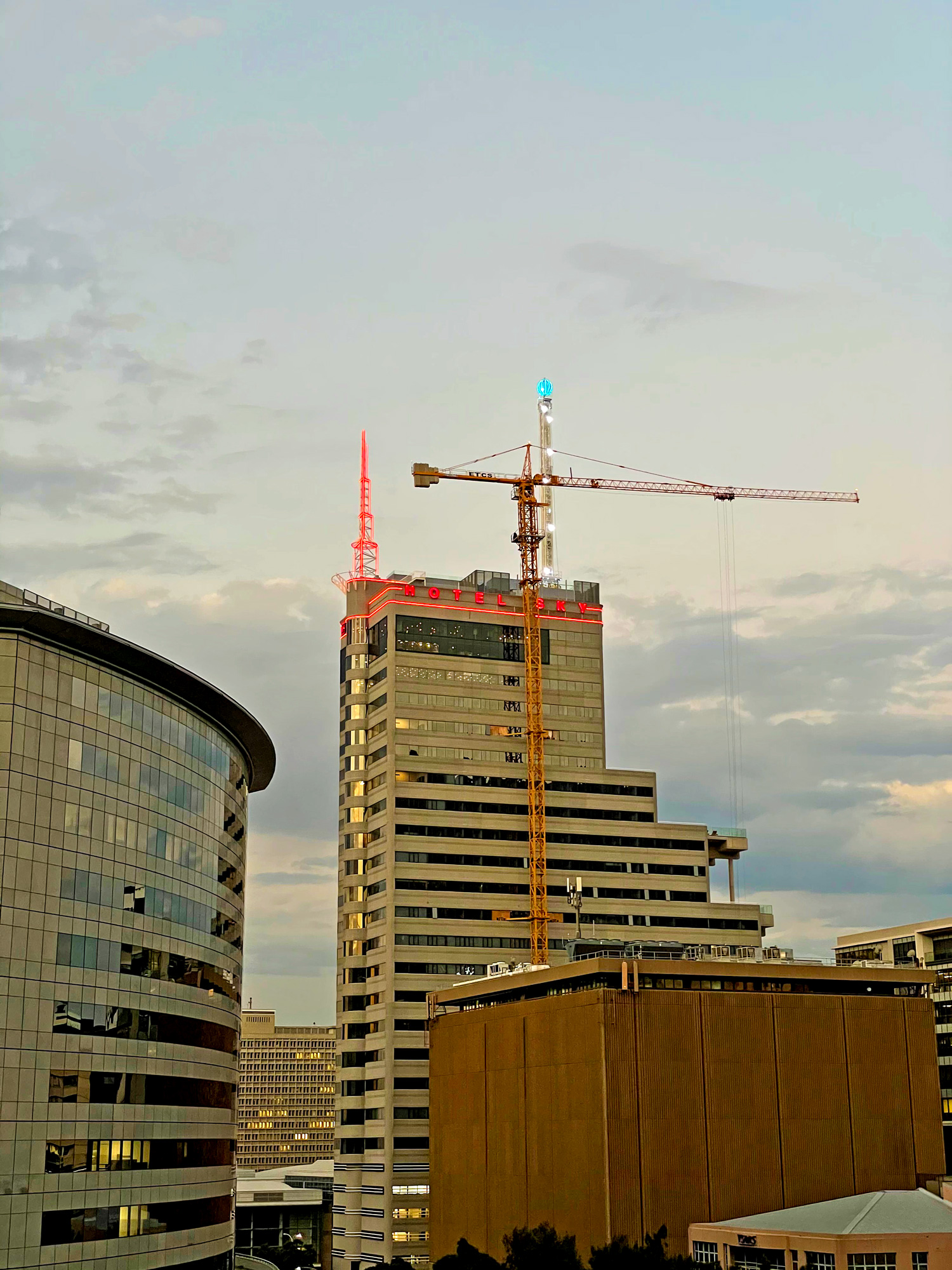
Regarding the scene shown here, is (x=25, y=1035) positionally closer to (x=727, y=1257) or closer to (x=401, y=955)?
A: (x=727, y=1257)

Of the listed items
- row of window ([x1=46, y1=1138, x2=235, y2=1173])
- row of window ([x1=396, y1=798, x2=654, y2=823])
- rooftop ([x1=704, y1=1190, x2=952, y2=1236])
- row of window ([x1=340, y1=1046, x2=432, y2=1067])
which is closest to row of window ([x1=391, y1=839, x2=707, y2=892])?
row of window ([x1=396, y1=798, x2=654, y2=823])

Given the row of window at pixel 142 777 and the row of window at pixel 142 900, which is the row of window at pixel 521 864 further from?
the row of window at pixel 142 777

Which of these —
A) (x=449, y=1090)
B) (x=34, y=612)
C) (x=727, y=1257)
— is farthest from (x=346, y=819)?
(x=34, y=612)

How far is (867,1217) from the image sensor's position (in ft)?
330

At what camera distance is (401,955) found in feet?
590

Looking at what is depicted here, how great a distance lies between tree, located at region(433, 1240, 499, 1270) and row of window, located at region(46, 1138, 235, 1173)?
1847 centimetres

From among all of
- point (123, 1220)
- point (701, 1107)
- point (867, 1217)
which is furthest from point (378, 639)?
point (123, 1220)

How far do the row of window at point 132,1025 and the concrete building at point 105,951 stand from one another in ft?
0.45

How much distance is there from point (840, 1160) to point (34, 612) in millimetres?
72021

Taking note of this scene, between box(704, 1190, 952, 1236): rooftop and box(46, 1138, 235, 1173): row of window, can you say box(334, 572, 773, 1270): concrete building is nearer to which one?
box(46, 1138, 235, 1173): row of window

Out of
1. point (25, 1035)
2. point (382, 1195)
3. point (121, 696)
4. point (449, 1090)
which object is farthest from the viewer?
point (382, 1195)

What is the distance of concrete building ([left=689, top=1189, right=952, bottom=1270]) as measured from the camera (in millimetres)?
96188

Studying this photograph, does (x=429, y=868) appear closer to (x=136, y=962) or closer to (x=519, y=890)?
(x=519, y=890)

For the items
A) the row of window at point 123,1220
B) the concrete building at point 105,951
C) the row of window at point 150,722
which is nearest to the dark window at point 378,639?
the row of window at point 150,722
